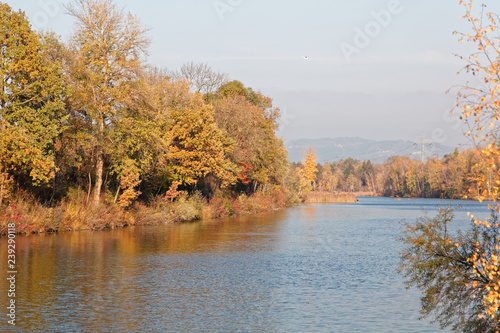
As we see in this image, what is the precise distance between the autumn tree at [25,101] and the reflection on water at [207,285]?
4557mm

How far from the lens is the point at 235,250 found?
30.0m

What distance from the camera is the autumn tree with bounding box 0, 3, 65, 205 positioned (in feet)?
104

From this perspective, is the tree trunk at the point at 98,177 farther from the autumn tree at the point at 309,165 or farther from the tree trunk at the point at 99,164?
the autumn tree at the point at 309,165

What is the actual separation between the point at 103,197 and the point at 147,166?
4.27 meters

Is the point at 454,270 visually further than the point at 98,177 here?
No

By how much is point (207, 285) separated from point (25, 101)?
19711 mm

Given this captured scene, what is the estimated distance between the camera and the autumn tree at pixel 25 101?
31.8 meters

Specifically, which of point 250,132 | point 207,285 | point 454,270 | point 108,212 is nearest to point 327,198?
point 250,132

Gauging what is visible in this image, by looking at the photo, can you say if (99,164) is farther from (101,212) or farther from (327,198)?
(327,198)

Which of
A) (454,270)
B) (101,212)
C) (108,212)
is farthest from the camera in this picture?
(108,212)

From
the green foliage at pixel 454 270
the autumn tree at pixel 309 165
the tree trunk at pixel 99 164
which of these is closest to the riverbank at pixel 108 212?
the tree trunk at pixel 99 164

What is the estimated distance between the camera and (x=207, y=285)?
2031 centimetres

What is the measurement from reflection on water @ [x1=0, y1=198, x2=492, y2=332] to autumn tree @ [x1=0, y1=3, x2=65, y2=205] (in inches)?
179

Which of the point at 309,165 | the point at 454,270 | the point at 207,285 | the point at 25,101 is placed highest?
the point at 309,165
